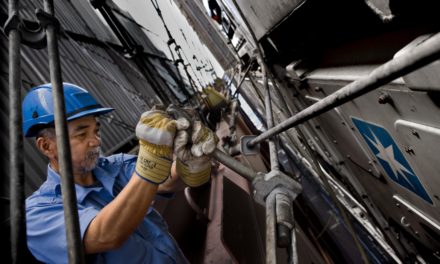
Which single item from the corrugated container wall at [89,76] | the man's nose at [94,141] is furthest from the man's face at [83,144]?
the corrugated container wall at [89,76]

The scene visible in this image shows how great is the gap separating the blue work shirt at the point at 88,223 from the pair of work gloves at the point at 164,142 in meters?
0.40

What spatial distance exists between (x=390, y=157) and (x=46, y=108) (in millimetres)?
2480

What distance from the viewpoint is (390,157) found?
1.57 meters

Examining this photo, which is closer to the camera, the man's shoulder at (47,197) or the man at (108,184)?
the man at (108,184)

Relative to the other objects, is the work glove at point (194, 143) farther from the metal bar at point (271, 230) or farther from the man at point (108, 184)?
the metal bar at point (271, 230)

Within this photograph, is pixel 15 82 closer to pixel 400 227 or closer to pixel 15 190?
pixel 15 190

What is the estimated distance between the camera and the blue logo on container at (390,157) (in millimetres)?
1447

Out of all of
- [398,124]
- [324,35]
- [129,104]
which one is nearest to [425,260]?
[398,124]

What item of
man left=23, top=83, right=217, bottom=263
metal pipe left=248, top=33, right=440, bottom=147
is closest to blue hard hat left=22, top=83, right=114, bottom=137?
man left=23, top=83, right=217, bottom=263

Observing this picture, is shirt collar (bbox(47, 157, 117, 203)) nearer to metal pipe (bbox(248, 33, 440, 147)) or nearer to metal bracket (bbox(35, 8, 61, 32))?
metal bracket (bbox(35, 8, 61, 32))

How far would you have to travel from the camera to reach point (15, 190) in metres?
0.67

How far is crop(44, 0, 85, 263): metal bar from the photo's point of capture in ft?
2.13

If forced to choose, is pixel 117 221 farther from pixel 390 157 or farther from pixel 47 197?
pixel 390 157

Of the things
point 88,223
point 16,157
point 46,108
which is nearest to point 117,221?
point 88,223
